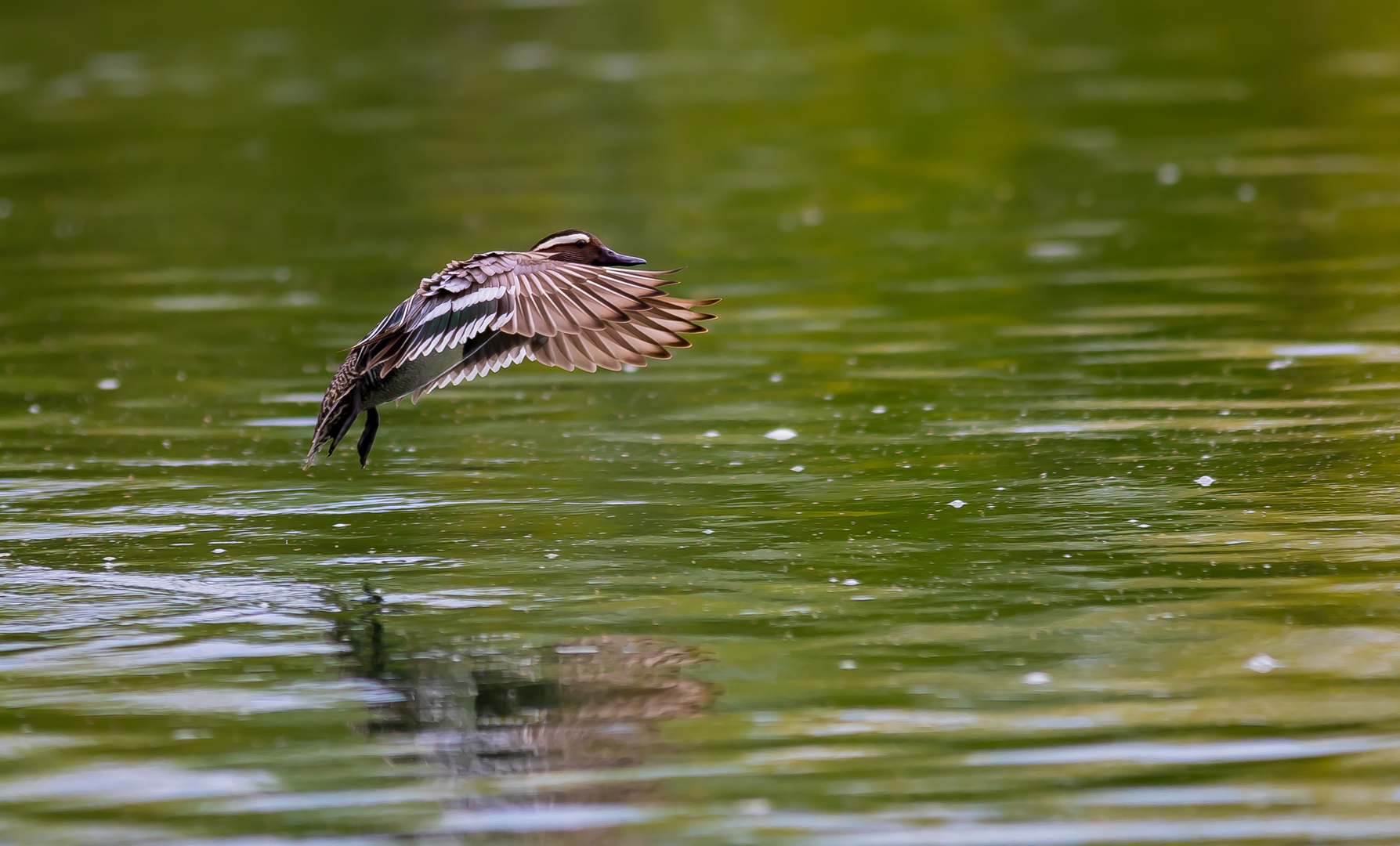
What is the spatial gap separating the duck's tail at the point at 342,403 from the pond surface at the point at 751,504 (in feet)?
1.51

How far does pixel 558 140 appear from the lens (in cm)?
2341

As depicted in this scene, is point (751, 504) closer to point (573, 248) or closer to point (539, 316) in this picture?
point (573, 248)

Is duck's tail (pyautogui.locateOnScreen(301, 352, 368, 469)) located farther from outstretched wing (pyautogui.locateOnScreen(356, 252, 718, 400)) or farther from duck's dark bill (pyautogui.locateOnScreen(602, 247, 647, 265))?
duck's dark bill (pyautogui.locateOnScreen(602, 247, 647, 265))

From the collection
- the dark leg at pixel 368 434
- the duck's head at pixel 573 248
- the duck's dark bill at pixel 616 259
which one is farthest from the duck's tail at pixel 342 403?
the duck's dark bill at pixel 616 259

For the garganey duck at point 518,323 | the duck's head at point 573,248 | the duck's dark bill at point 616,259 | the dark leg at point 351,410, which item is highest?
the duck's head at point 573,248

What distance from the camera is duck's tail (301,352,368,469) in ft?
30.2

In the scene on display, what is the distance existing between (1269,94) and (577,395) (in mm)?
14006

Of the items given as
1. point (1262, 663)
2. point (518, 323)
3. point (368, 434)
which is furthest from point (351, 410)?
point (1262, 663)

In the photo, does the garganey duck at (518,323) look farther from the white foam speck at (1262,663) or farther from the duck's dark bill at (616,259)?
the white foam speck at (1262,663)

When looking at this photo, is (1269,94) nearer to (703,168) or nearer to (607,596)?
(703,168)

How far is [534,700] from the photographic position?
272 inches

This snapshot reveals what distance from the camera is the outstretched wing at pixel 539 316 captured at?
327 inches

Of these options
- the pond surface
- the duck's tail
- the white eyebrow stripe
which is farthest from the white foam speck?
the duck's tail

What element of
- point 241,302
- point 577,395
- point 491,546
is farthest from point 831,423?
point 241,302
